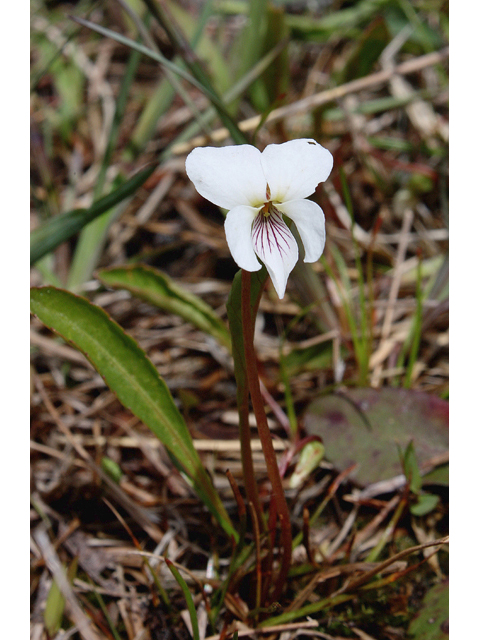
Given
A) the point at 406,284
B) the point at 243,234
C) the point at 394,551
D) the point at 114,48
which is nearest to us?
the point at 243,234

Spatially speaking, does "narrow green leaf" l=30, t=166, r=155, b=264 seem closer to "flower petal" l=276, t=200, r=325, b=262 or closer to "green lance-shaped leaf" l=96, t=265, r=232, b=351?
"green lance-shaped leaf" l=96, t=265, r=232, b=351

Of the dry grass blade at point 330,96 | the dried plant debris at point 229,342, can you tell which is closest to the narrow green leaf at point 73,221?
the dried plant debris at point 229,342

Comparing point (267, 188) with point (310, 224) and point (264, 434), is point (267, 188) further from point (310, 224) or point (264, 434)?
point (264, 434)

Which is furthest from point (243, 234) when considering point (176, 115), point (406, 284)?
point (176, 115)

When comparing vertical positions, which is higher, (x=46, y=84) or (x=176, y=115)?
(x=46, y=84)

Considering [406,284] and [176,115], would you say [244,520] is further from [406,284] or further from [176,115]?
[176,115]
